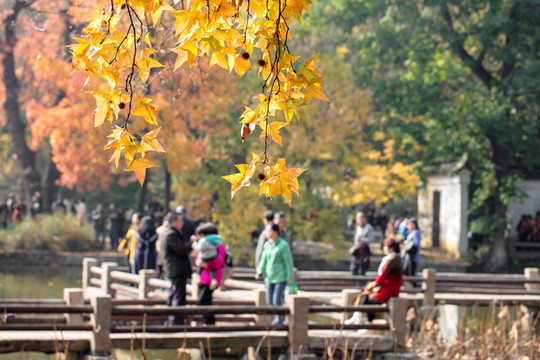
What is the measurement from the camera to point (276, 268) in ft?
45.2

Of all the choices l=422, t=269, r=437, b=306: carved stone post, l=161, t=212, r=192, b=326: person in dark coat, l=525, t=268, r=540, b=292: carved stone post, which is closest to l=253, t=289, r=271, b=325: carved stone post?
l=161, t=212, r=192, b=326: person in dark coat

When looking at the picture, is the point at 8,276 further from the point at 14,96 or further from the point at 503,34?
the point at 503,34

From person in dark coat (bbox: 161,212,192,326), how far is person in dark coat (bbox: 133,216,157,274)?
5.02 meters

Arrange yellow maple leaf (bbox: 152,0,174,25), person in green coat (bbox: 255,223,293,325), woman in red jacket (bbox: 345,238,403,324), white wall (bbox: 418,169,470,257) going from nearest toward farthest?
yellow maple leaf (bbox: 152,0,174,25), woman in red jacket (bbox: 345,238,403,324), person in green coat (bbox: 255,223,293,325), white wall (bbox: 418,169,470,257)

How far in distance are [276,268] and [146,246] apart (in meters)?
5.80

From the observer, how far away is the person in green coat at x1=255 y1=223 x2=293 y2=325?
13734 mm

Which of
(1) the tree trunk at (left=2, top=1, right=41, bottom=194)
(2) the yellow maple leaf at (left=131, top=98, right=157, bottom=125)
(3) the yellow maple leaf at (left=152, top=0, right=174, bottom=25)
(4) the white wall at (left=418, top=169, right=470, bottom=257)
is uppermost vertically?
(1) the tree trunk at (left=2, top=1, right=41, bottom=194)

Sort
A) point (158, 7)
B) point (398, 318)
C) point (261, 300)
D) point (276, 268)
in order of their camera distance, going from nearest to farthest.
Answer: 1. point (158, 7)
2. point (398, 318)
3. point (276, 268)
4. point (261, 300)

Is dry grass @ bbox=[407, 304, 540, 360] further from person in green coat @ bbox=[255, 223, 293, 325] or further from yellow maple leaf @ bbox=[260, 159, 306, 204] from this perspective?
yellow maple leaf @ bbox=[260, 159, 306, 204]

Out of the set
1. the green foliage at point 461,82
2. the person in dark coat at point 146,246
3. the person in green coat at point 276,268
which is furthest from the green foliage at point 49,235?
the person in green coat at point 276,268

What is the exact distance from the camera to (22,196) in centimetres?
4881

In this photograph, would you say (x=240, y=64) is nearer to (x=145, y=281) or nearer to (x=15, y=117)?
(x=145, y=281)

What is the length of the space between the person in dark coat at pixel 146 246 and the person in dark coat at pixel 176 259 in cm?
502

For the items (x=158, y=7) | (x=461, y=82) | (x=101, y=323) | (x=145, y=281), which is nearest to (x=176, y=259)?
(x=101, y=323)
